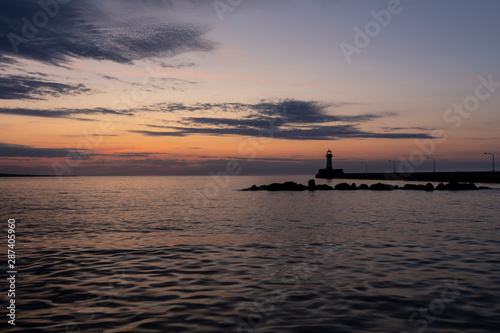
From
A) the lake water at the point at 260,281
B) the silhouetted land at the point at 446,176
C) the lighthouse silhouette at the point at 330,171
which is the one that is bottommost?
the lake water at the point at 260,281

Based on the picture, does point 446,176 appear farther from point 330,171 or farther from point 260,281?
point 260,281

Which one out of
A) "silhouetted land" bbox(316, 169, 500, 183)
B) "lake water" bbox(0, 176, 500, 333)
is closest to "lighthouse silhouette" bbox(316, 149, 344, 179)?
"silhouetted land" bbox(316, 169, 500, 183)

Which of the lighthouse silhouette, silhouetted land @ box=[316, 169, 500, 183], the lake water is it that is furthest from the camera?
the lighthouse silhouette

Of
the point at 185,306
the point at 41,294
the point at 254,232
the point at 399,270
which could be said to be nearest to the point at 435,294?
the point at 399,270

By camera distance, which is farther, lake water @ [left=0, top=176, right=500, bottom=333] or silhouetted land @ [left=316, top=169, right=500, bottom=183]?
silhouetted land @ [left=316, top=169, right=500, bottom=183]

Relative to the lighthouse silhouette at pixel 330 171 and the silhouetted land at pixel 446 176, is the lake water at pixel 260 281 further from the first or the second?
the lighthouse silhouette at pixel 330 171

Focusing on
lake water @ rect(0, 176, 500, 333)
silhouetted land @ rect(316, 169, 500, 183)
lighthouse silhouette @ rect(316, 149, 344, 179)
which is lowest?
lake water @ rect(0, 176, 500, 333)

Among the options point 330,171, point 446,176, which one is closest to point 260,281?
point 446,176

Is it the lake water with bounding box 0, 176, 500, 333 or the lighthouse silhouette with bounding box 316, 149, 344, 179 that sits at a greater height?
the lighthouse silhouette with bounding box 316, 149, 344, 179

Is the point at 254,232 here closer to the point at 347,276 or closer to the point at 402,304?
the point at 347,276

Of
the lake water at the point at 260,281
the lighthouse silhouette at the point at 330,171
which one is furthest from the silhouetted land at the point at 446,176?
the lake water at the point at 260,281

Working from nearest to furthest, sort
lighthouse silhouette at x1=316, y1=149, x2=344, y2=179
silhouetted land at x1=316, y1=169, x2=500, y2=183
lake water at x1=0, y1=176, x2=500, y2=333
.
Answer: lake water at x1=0, y1=176, x2=500, y2=333, silhouetted land at x1=316, y1=169, x2=500, y2=183, lighthouse silhouette at x1=316, y1=149, x2=344, y2=179

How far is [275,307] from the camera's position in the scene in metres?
8.05

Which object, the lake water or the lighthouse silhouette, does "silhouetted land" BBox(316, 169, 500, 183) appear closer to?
the lighthouse silhouette
